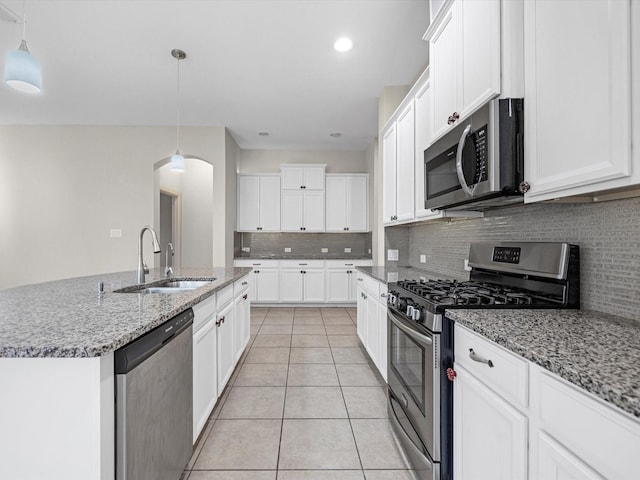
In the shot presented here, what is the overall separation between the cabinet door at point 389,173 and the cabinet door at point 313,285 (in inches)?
105

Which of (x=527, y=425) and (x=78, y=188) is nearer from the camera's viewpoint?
(x=527, y=425)

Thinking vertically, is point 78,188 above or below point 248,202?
above

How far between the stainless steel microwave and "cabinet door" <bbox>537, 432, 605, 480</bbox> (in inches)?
35.7

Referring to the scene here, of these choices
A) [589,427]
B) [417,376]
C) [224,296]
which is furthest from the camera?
[224,296]

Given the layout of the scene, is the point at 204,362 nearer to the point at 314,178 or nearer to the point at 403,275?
the point at 403,275

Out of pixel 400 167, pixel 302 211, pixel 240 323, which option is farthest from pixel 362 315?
pixel 302 211

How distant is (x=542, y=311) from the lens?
51.1 inches

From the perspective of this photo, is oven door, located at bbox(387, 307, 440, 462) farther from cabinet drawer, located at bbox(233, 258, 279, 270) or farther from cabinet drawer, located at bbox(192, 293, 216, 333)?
cabinet drawer, located at bbox(233, 258, 279, 270)

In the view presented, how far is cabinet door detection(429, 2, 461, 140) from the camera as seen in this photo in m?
1.77

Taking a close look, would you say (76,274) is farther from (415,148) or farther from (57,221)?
(415,148)

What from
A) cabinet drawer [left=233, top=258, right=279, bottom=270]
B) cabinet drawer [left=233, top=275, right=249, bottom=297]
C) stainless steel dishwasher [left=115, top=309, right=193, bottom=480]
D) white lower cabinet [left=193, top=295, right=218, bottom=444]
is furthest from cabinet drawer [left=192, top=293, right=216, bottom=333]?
cabinet drawer [left=233, top=258, right=279, bottom=270]

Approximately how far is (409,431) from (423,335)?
1.93 feet

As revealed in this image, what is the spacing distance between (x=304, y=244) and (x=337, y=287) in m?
1.13

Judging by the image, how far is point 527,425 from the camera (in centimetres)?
89
